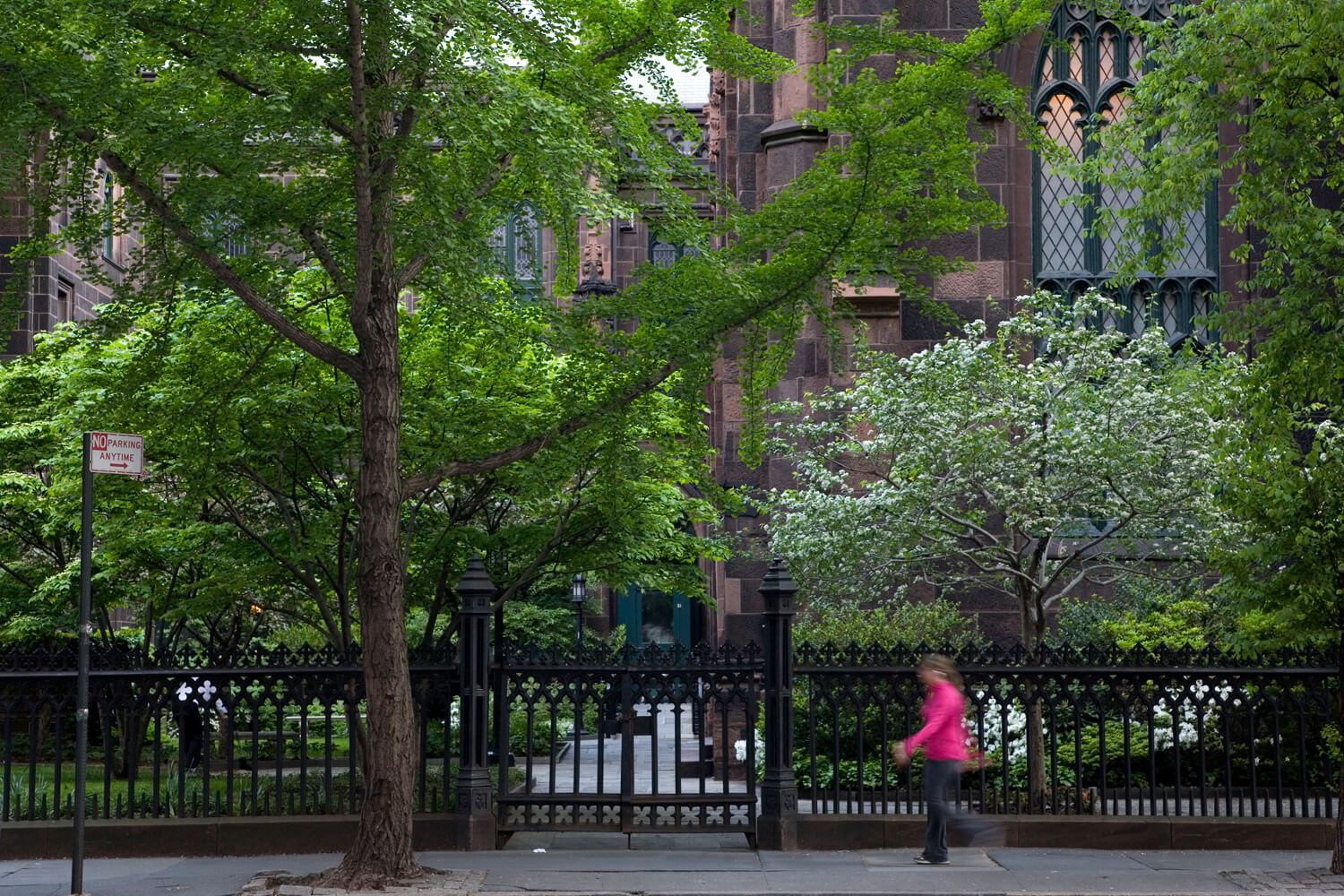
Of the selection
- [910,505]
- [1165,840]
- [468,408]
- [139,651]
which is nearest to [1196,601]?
[910,505]

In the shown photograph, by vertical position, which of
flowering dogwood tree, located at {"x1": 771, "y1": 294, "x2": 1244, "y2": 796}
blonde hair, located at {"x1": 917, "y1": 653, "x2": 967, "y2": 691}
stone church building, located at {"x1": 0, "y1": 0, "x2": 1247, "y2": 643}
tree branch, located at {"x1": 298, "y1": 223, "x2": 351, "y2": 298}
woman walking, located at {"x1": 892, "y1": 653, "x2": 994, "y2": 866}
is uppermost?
stone church building, located at {"x1": 0, "y1": 0, "x2": 1247, "y2": 643}

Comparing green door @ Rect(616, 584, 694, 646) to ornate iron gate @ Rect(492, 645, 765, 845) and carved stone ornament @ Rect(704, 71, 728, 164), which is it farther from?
ornate iron gate @ Rect(492, 645, 765, 845)

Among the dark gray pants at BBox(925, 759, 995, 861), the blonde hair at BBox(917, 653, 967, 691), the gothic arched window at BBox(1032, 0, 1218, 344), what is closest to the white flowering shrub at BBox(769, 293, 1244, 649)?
the blonde hair at BBox(917, 653, 967, 691)

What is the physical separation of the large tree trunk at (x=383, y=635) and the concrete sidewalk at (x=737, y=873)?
41 cm

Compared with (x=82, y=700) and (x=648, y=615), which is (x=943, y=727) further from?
(x=648, y=615)

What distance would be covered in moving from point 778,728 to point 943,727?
1.90 meters

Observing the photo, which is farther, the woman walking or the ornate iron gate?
the ornate iron gate

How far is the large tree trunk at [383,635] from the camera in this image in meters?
10.6

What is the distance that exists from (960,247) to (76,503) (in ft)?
40.9

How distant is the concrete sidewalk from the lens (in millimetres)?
10453

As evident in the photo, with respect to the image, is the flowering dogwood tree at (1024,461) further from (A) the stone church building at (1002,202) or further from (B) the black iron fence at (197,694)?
(B) the black iron fence at (197,694)

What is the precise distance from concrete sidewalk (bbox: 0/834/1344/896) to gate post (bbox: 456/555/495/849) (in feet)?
1.42

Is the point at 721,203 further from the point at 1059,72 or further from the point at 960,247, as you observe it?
the point at 1059,72

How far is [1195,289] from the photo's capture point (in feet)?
70.8
